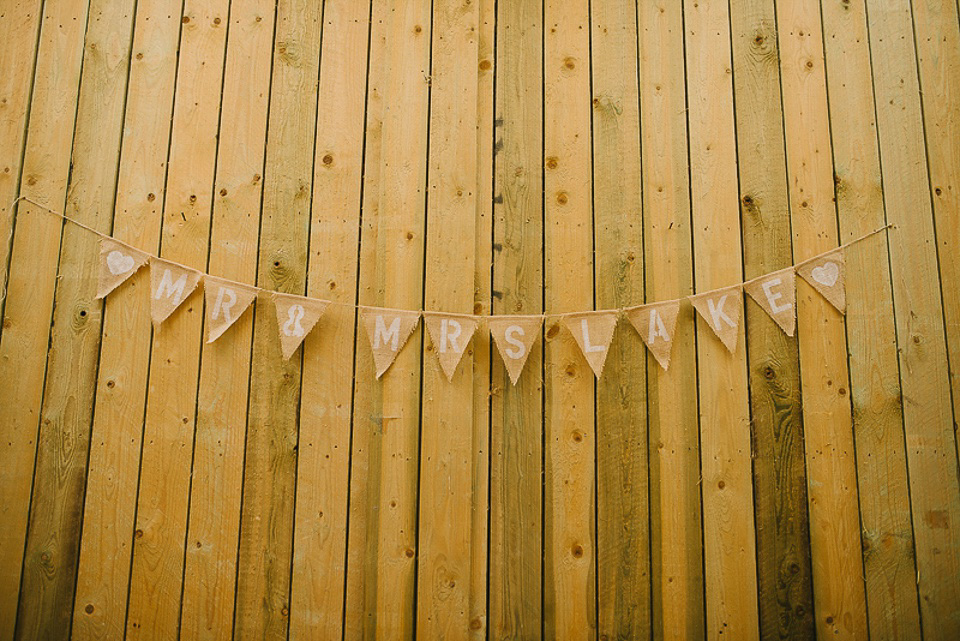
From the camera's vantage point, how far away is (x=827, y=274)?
238cm

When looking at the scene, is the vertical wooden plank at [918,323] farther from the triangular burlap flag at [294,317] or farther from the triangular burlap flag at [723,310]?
the triangular burlap flag at [294,317]

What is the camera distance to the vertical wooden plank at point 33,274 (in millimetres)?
2279

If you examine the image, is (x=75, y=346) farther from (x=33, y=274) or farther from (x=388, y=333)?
(x=388, y=333)

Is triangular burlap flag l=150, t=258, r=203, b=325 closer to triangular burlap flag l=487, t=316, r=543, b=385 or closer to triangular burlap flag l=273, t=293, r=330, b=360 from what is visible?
triangular burlap flag l=273, t=293, r=330, b=360

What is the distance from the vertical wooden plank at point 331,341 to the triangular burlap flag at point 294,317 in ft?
0.19

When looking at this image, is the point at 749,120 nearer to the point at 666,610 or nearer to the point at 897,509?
the point at 897,509

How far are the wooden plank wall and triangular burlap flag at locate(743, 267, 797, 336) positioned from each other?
0.06 m

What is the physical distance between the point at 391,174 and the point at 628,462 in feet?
4.28

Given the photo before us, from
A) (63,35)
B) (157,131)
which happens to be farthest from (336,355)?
(63,35)

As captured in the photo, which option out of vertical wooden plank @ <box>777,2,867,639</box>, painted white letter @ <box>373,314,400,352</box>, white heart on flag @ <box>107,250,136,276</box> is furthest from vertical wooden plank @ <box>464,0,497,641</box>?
white heart on flag @ <box>107,250,136,276</box>

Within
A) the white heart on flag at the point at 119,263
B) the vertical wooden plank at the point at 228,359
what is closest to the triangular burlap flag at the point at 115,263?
the white heart on flag at the point at 119,263

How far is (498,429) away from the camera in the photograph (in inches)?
92.3

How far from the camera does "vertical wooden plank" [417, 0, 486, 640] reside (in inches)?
89.3

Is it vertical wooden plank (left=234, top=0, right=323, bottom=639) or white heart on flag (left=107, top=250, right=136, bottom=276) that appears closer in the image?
vertical wooden plank (left=234, top=0, right=323, bottom=639)
